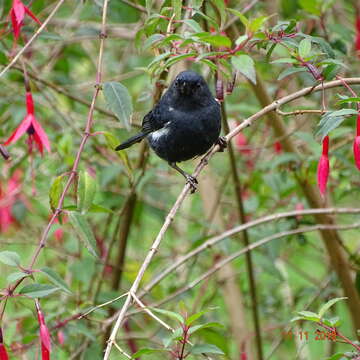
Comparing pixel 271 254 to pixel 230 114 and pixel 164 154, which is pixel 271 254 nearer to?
pixel 164 154

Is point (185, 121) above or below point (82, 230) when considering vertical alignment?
above

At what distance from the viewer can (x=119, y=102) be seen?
195 centimetres

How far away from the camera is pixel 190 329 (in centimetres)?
155

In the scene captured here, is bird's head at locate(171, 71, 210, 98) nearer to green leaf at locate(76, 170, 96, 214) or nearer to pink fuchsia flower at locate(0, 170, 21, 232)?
green leaf at locate(76, 170, 96, 214)

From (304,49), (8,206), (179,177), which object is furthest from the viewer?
(179,177)

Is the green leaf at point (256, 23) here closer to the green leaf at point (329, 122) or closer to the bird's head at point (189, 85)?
the green leaf at point (329, 122)

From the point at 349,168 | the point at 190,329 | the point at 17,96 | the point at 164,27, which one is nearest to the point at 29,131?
the point at 164,27

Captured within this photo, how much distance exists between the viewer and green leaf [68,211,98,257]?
1.73 meters

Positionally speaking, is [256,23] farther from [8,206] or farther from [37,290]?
[8,206]

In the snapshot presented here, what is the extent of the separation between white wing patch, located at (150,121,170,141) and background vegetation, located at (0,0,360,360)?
0.07 meters

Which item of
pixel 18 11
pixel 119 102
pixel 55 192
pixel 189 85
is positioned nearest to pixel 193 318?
pixel 55 192

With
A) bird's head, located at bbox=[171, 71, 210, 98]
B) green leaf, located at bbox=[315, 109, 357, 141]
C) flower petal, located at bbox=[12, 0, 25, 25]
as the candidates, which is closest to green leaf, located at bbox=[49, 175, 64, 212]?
flower petal, located at bbox=[12, 0, 25, 25]

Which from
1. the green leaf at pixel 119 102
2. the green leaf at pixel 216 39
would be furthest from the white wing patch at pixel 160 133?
the green leaf at pixel 216 39

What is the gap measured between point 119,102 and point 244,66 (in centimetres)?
49
